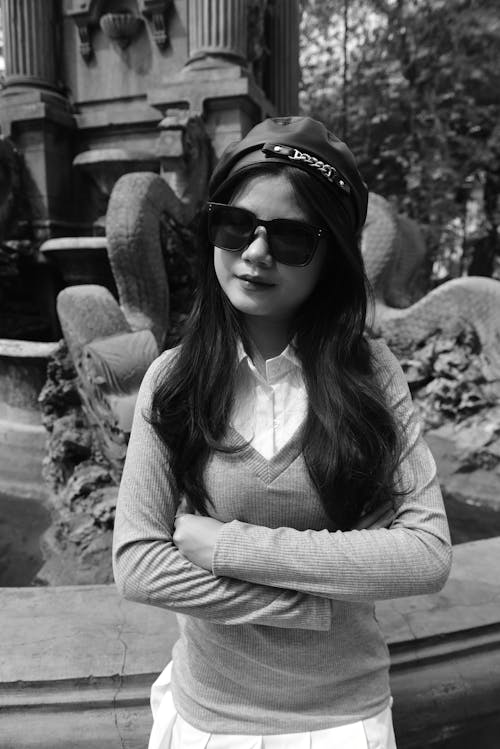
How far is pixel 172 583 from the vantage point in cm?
92

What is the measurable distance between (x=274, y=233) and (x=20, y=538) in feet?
7.65

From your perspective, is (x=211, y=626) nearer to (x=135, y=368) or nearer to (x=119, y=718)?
(x=119, y=718)

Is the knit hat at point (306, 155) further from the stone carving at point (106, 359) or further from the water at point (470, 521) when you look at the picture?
the water at point (470, 521)

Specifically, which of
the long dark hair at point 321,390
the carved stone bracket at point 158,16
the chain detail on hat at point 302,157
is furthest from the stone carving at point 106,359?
the carved stone bracket at point 158,16

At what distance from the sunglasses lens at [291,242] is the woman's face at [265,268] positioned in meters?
0.01

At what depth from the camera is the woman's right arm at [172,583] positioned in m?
0.91

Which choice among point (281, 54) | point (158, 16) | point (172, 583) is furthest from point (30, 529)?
point (281, 54)

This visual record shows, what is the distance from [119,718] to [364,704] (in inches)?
25.1

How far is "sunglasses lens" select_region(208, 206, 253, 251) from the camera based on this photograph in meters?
0.98

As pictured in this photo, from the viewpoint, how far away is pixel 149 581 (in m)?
0.93

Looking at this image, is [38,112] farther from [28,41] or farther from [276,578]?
[276,578]

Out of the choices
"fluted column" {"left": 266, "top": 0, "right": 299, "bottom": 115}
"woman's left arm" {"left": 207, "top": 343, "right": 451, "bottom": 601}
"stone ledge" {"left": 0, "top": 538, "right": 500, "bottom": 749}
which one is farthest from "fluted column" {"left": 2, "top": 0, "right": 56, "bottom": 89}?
"woman's left arm" {"left": 207, "top": 343, "right": 451, "bottom": 601}

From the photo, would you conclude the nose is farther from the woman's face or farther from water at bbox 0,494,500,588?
water at bbox 0,494,500,588

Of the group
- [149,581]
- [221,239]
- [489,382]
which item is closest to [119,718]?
[149,581]
